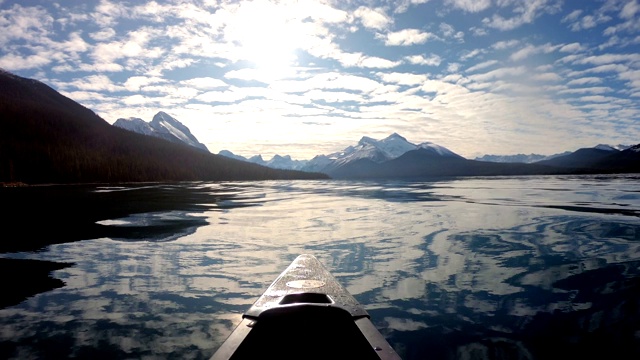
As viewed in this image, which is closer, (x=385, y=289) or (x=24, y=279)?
(x=385, y=289)

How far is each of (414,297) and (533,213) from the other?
927 inches

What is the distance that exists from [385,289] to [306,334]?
5.46 meters

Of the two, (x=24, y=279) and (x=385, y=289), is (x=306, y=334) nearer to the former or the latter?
(x=385, y=289)

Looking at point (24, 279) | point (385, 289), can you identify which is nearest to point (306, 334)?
point (385, 289)

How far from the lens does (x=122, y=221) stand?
27.4 metres

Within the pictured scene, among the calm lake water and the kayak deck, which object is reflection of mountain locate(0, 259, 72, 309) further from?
the kayak deck

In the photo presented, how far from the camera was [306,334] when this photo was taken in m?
6.30

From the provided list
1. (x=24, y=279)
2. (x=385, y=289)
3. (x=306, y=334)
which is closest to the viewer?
(x=306, y=334)

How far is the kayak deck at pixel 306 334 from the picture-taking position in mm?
5703

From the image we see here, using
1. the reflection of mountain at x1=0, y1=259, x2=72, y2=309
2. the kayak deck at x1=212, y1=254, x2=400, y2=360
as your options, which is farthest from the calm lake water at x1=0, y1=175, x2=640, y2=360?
the kayak deck at x1=212, y1=254, x2=400, y2=360

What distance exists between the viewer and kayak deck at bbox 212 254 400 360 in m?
5.70

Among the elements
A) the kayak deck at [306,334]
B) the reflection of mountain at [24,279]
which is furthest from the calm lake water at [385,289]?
the kayak deck at [306,334]

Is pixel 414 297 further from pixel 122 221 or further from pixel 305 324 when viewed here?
pixel 122 221

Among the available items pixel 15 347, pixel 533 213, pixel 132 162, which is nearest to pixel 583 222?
pixel 533 213
